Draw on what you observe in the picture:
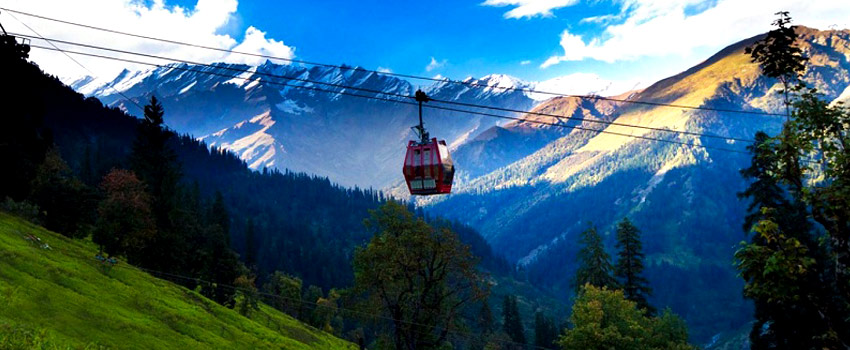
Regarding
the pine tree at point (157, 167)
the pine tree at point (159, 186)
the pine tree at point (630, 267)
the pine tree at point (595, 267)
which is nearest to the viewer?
the pine tree at point (630, 267)

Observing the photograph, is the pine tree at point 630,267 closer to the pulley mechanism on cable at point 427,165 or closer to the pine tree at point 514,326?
the pulley mechanism on cable at point 427,165

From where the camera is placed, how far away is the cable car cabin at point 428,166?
38.2m

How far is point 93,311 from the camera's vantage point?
37844mm

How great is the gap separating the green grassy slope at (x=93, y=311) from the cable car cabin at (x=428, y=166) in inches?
787

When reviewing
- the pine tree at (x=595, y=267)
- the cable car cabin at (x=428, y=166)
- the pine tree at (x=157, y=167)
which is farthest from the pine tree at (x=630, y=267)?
the pine tree at (x=157, y=167)

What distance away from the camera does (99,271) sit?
52.3 m

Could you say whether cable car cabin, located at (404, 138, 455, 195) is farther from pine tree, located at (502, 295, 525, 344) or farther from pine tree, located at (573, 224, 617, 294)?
pine tree, located at (502, 295, 525, 344)

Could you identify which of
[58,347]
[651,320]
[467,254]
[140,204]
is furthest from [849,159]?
[140,204]

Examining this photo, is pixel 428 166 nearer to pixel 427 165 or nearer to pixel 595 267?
pixel 427 165

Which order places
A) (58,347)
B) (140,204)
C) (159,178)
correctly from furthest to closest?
(159,178) → (140,204) → (58,347)

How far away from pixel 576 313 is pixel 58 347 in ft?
153

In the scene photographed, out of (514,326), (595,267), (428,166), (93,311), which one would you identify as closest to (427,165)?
(428,166)

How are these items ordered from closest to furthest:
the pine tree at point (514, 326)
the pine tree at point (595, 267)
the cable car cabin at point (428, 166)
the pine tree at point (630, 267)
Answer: the cable car cabin at point (428, 166)
the pine tree at point (630, 267)
the pine tree at point (595, 267)
the pine tree at point (514, 326)

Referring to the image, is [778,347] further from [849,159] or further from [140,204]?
[140,204]
